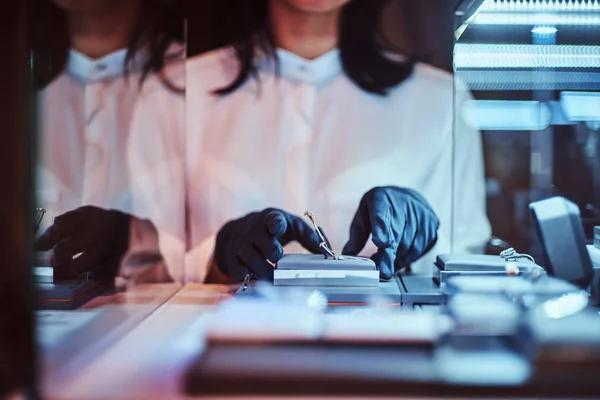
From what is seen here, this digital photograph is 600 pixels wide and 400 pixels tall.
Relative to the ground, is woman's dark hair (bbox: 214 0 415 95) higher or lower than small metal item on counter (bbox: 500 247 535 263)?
higher

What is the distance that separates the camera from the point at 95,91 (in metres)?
3.26

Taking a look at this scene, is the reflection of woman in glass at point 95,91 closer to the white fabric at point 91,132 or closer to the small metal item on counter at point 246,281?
the white fabric at point 91,132

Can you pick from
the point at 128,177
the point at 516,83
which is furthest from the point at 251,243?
the point at 516,83

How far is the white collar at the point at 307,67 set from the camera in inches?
141

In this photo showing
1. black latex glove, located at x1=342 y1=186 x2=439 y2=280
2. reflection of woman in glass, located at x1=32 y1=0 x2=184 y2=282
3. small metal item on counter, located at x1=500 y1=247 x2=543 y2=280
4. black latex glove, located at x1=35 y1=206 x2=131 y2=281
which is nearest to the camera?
small metal item on counter, located at x1=500 y1=247 x2=543 y2=280

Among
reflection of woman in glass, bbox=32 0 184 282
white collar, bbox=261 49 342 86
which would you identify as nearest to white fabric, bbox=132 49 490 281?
white collar, bbox=261 49 342 86

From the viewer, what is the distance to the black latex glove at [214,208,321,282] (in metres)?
3.07

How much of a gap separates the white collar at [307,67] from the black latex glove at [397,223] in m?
0.75

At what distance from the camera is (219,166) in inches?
143

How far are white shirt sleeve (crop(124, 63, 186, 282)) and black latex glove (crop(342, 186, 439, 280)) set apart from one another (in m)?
1.06

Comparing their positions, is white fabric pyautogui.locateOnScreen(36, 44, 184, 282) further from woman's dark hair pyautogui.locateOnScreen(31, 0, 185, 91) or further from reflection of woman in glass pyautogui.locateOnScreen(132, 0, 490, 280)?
reflection of woman in glass pyautogui.locateOnScreen(132, 0, 490, 280)

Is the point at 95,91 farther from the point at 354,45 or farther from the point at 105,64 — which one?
the point at 354,45

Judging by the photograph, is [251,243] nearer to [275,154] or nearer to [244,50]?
[275,154]

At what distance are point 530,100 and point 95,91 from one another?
7.80 feet
